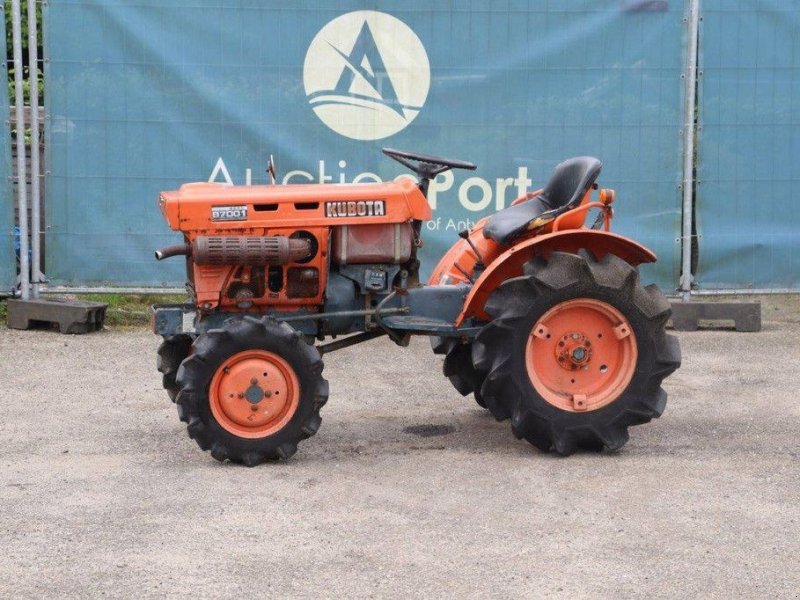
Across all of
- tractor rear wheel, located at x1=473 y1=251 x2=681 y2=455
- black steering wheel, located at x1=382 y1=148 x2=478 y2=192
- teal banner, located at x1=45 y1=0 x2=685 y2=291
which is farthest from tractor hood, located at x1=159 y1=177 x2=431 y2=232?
teal banner, located at x1=45 y1=0 x2=685 y2=291

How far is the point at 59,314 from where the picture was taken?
382 inches

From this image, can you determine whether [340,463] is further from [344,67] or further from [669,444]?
[344,67]

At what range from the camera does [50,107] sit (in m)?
9.70

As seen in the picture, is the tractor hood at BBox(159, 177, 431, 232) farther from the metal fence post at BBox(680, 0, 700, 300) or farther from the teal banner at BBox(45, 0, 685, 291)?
the metal fence post at BBox(680, 0, 700, 300)

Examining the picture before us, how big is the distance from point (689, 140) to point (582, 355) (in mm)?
4085

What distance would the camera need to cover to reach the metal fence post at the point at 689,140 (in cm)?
980

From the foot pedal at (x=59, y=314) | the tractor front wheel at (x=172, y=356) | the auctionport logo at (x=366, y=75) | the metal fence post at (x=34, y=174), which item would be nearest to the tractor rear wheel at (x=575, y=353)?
the tractor front wheel at (x=172, y=356)

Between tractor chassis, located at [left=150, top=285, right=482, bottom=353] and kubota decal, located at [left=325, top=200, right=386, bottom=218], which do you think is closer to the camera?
kubota decal, located at [left=325, top=200, right=386, bottom=218]

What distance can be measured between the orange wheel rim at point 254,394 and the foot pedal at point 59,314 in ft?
13.2

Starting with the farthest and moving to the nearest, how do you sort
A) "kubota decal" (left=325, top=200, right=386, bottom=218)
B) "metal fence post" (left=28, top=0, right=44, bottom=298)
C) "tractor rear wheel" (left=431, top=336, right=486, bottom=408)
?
"metal fence post" (left=28, top=0, right=44, bottom=298) < "tractor rear wheel" (left=431, top=336, right=486, bottom=408) < "kubota decal" (left=325, top=200, right=386, bottom=218)

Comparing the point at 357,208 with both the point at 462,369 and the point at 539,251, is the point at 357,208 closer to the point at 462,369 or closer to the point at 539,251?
the point at 539,251

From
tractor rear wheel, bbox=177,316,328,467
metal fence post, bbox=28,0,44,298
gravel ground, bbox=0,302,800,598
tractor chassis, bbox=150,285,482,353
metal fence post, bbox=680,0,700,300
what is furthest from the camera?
metal fence post, bbox=680,0,700,300

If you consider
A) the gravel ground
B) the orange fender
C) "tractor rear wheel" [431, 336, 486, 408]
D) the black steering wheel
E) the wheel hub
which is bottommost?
the gravel ground

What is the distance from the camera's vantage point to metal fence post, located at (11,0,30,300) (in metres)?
9.63
